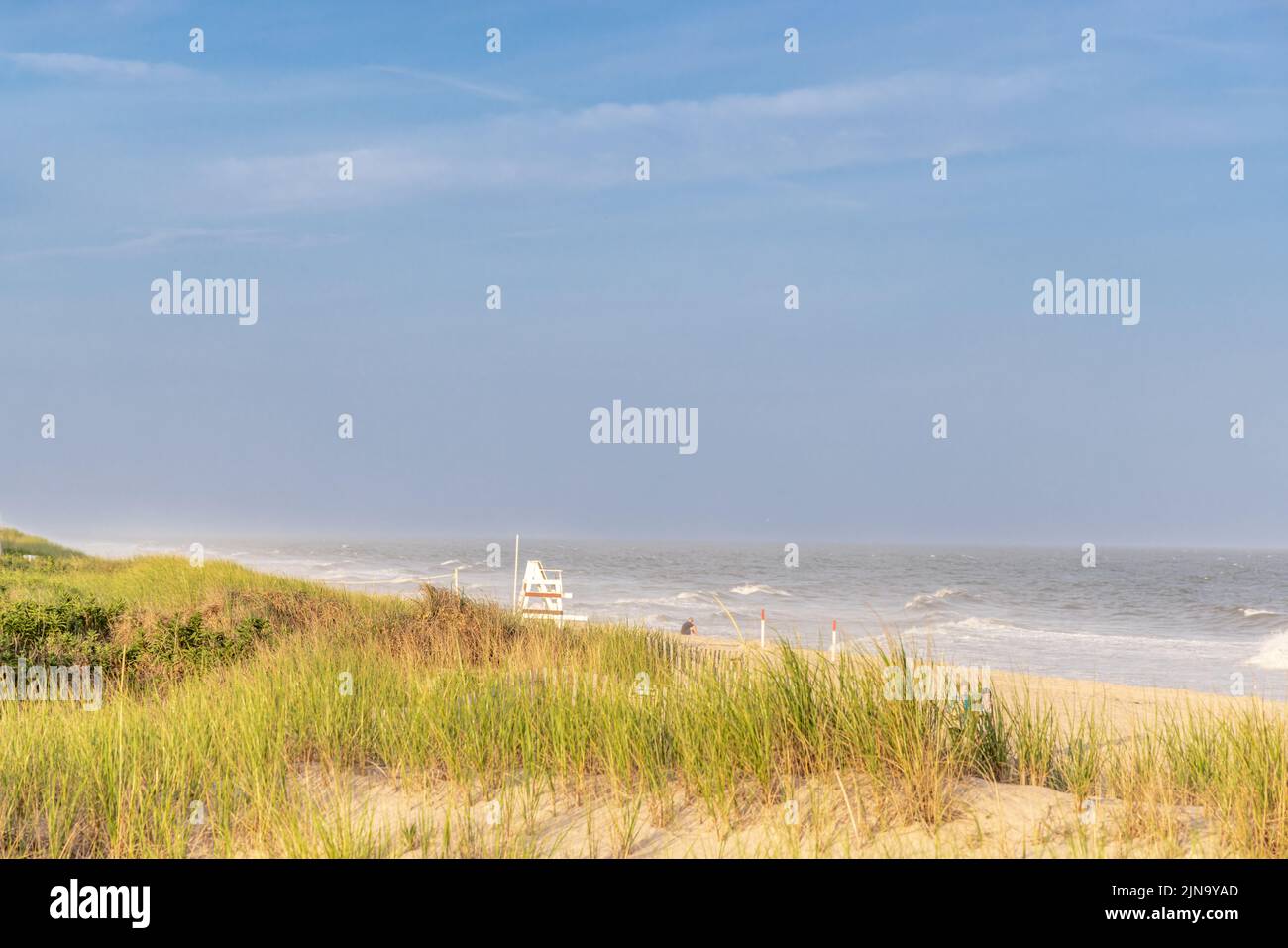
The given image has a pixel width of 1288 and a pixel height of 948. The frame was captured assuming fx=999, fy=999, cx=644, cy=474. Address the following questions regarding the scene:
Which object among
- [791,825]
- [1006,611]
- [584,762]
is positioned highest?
[584,762]

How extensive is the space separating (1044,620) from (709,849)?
133 feet

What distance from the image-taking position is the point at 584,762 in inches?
236

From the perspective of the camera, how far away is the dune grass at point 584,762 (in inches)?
207

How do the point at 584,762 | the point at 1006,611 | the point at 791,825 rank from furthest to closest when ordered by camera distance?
the point at 1006,611, the point at 584,762, the point at 791,825

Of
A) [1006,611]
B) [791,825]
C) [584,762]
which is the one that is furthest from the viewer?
[1006,611]

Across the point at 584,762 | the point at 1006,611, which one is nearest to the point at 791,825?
the point at 584,762

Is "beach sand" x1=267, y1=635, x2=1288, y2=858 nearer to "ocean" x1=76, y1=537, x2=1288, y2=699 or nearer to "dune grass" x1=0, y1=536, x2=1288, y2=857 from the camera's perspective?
"dune grass" x1=0, y1=536, x2=1288, y2=857

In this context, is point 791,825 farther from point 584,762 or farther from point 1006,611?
point 1006,611

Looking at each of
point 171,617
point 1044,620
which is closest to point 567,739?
point 171,617

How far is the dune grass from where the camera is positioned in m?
5.27

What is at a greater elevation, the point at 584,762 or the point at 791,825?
the point at 584,762

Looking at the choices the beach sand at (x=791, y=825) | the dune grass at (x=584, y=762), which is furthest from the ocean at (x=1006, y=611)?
the beach sand at (x=791, y=825)
